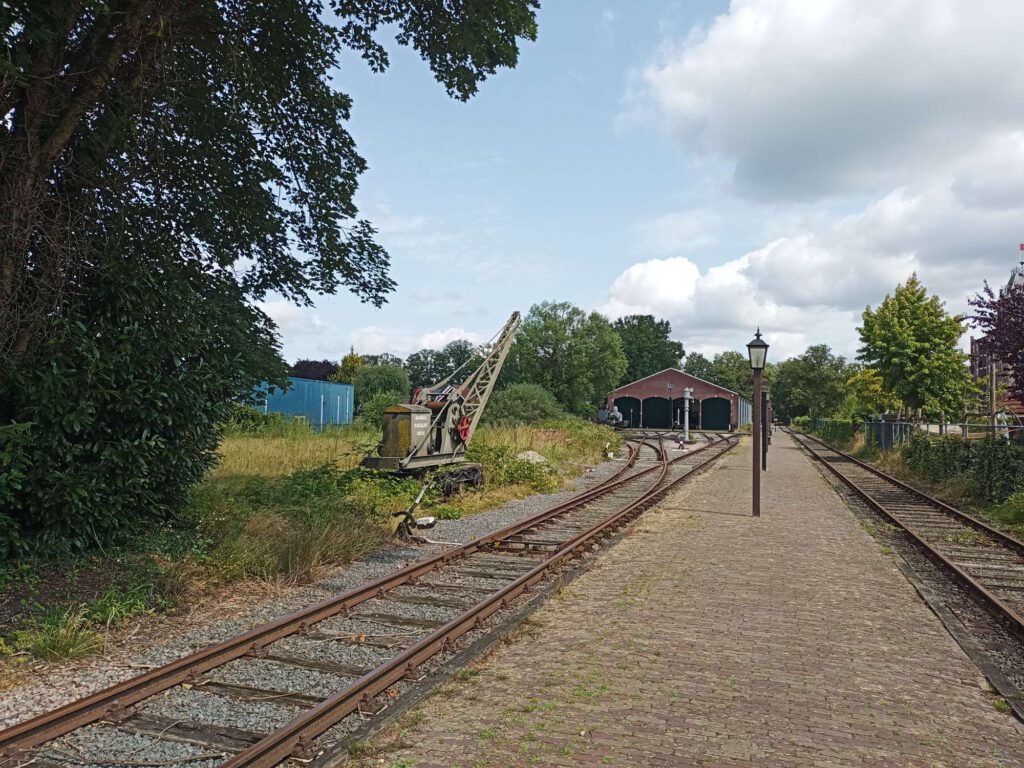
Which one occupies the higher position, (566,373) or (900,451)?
(566,373)

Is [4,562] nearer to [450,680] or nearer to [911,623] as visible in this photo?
[450,680]

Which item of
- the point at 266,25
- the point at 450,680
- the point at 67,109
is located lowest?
the point at 450,680

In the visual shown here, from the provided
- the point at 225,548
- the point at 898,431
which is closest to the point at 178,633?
the point at 225,548

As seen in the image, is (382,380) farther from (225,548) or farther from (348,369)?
(225,548)

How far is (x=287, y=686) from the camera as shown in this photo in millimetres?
5059

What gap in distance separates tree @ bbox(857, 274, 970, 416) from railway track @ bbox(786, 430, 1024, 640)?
12667 mm

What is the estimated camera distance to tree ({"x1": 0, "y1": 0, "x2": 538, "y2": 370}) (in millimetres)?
6582

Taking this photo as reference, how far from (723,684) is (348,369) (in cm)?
7338

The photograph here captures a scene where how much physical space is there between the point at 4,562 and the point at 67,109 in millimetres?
4272

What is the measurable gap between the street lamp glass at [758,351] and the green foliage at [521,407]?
26.5 m

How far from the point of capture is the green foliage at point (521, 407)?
42169mm

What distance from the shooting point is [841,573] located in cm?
899

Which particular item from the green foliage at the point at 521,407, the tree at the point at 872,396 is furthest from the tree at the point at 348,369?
the tree at the point at 872,396

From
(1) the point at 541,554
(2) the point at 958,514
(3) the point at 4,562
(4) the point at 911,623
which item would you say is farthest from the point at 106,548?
(2) the point at 958,514
